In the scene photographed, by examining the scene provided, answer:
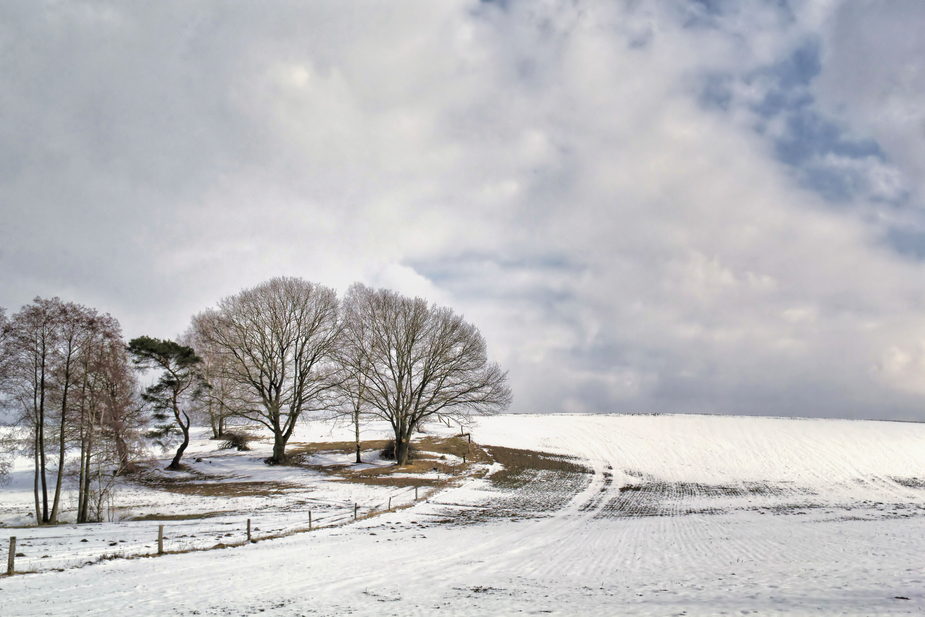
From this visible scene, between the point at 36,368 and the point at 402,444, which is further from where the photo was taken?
the point at 402,444

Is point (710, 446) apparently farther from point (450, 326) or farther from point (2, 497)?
point (2, 497)

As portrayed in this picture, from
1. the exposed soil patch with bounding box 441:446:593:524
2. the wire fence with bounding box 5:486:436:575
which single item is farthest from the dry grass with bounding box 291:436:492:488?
the wire fence with bounding box 5:486:436:575

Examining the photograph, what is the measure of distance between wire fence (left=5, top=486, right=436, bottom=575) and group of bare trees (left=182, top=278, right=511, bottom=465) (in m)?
17.1

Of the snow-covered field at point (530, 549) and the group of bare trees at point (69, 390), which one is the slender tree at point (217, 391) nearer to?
the snow-covered field at point (530, 549)

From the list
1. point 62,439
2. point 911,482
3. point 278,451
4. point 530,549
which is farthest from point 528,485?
point 911,482

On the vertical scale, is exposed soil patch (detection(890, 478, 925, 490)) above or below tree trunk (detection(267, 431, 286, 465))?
below

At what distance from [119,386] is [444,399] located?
977 inches

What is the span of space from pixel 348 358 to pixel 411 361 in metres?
5.84

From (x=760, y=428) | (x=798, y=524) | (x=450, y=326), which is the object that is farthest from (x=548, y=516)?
(x=760, y=428)

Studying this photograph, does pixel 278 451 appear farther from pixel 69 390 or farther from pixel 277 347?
pixel 69 390

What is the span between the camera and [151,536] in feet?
64.1

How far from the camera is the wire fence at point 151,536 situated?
1553 centimetres

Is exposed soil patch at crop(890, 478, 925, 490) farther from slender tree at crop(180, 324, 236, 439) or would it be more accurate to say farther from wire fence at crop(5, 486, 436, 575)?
slender tree at crop(180, 324, 236, 439)

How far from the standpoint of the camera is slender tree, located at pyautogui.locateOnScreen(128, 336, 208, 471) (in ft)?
134
